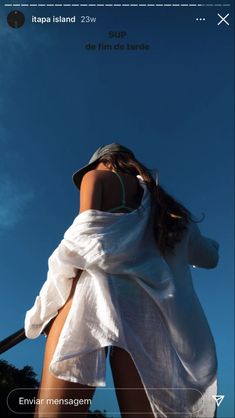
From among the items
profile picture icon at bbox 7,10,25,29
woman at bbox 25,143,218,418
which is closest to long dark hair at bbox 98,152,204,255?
woman at bbox 25,143,218,418

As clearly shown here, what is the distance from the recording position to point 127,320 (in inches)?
38.8

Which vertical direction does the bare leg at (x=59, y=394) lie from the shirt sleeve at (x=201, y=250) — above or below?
below

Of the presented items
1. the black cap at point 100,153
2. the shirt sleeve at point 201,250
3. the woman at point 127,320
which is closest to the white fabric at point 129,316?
the woman at point 127,320

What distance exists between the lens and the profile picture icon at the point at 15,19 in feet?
5.96

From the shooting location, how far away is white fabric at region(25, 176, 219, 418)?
93 centimetres

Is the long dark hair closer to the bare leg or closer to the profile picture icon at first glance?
the bare leg

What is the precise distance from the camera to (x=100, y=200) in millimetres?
1127

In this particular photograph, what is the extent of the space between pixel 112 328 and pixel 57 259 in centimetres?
24

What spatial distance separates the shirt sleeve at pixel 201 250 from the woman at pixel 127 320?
0.27ft

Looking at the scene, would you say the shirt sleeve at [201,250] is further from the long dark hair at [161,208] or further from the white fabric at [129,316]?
the white fabric at [129,316]

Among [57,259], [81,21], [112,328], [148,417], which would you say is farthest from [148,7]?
[148,417]

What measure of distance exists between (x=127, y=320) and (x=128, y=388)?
0.50ft

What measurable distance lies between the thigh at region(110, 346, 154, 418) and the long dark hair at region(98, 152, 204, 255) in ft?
1.10

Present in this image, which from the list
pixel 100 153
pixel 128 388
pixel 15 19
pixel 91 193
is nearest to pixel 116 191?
pixel 91 193
